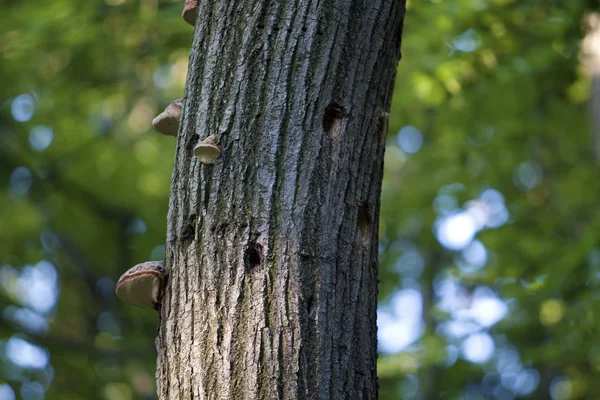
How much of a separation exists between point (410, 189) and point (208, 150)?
6791 millimetres

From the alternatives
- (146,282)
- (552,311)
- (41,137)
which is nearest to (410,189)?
(552,311)

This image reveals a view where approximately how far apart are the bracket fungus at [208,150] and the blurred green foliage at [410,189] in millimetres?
3488

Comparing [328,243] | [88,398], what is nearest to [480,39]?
[328,243]

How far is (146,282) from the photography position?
231cm

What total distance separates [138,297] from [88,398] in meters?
9.46

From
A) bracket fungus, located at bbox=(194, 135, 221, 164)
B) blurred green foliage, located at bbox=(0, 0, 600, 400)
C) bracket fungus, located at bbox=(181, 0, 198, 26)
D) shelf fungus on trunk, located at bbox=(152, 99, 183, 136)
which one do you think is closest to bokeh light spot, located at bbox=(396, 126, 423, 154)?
blurred green foliage, located at bbox=(0, 0, 600, 400)

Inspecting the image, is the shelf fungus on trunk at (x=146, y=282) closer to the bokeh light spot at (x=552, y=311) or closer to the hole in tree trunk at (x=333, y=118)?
the hole in tree trunk at (x=333, y=118)

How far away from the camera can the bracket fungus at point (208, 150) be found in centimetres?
226

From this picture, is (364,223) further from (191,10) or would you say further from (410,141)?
(410,141)

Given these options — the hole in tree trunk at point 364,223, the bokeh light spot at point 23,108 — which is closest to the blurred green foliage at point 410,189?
the bokeh light spot at point 23,108

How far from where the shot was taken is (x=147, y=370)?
11367 millimetres

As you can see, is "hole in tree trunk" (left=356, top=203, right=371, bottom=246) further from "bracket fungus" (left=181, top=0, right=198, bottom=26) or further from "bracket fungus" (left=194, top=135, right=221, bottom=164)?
"bracket fungus" (left=181, top=0, right=198, bottom=26)

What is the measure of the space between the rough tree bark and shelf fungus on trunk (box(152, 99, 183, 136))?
18cm

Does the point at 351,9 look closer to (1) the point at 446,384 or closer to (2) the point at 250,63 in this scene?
(2) the point at 250,63
